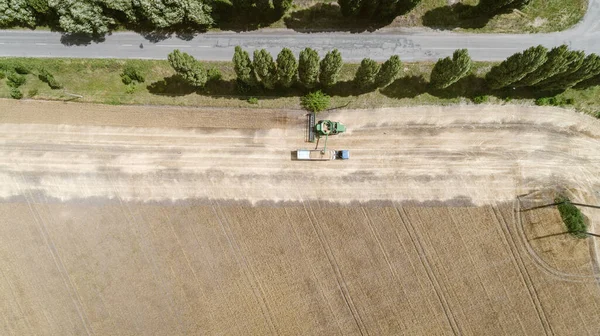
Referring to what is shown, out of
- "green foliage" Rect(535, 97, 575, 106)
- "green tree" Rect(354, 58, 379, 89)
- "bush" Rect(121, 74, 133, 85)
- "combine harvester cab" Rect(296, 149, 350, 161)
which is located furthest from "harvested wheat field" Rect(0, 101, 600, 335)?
"bush" Rect(121, 74, 133, 85)

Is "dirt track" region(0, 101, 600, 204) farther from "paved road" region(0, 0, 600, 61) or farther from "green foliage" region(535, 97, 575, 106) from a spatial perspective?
"paved road" region(0, 0, 600, 61)

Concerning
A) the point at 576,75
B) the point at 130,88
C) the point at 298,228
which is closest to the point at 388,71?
the point at 298,228

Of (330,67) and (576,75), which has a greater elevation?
(330,67)

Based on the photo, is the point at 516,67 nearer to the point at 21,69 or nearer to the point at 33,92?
the point at 33,92

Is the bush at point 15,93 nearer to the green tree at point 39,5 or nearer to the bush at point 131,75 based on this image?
the green tree at point 39,5

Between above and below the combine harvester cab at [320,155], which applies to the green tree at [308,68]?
above

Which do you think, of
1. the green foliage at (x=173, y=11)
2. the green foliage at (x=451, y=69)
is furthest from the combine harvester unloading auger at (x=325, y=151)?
the green foliage at (x=173, y=11)
